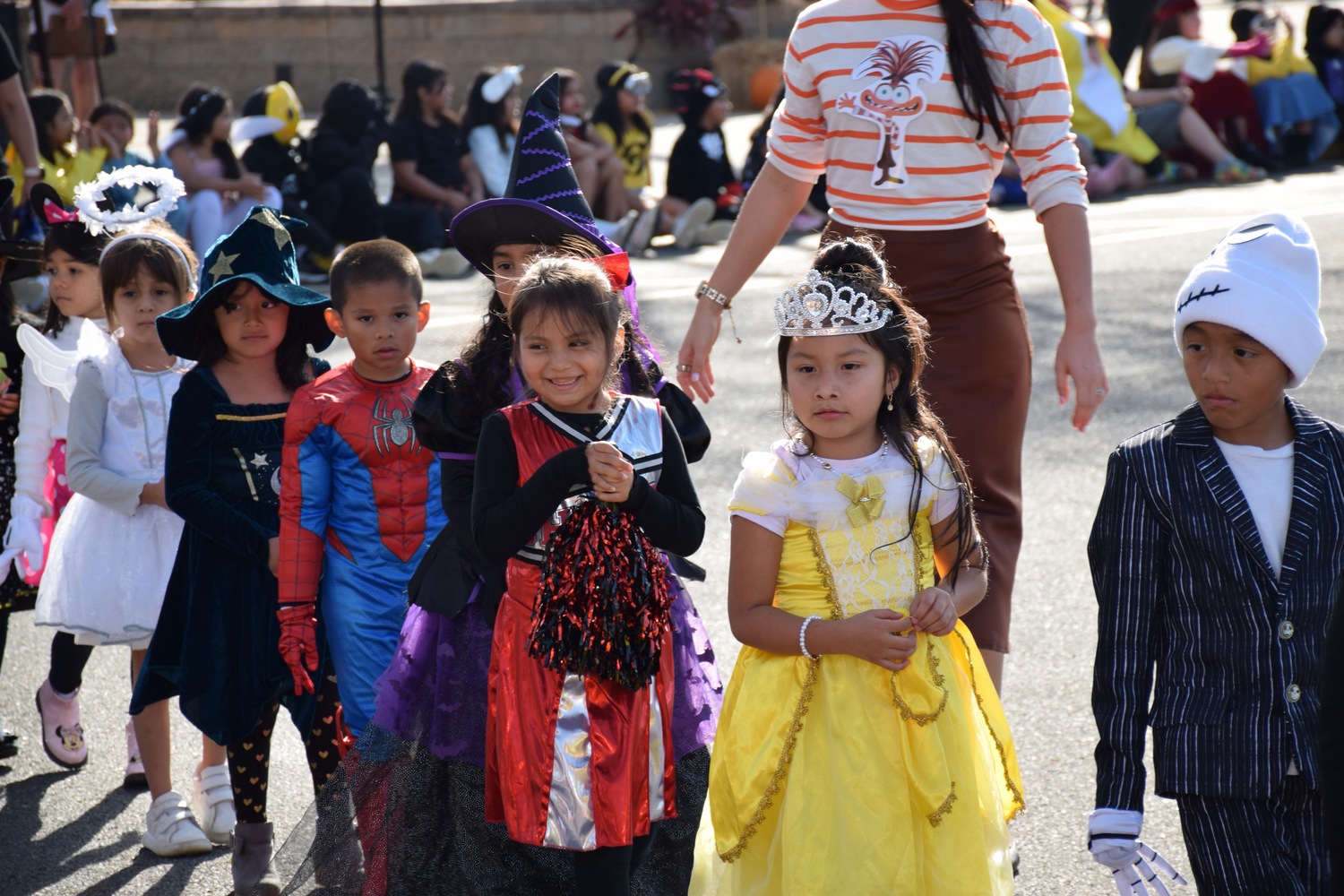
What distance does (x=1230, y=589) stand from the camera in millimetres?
2562

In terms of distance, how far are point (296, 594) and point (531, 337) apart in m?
0.91

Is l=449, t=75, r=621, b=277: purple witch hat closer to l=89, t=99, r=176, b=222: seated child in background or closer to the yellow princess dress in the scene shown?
the yellow princess dress

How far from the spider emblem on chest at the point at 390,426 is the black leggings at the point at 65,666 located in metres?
1.42

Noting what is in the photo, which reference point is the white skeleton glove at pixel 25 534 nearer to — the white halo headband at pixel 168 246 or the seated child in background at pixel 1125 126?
the white halo headband at pixel 168 246

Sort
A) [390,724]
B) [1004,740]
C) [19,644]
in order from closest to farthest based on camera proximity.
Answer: [1004,740] < [390,724] < [19,644]

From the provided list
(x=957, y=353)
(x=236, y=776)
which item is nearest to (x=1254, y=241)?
(x=957, y=353)

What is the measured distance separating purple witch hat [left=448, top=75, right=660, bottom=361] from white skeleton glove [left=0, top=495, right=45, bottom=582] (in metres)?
1.57

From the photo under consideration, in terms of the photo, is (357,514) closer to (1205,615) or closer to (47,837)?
(47,837)

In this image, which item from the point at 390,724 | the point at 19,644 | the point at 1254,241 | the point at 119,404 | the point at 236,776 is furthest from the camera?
the point at 19,644

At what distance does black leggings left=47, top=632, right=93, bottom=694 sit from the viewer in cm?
432

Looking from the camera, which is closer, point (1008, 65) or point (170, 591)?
point (1008, 65)

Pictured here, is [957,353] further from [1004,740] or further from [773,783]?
[773,783]

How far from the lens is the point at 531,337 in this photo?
2955mm

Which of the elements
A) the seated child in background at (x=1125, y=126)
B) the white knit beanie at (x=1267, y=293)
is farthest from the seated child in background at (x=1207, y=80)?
the white knit beanie at (x=1267, y=293)
